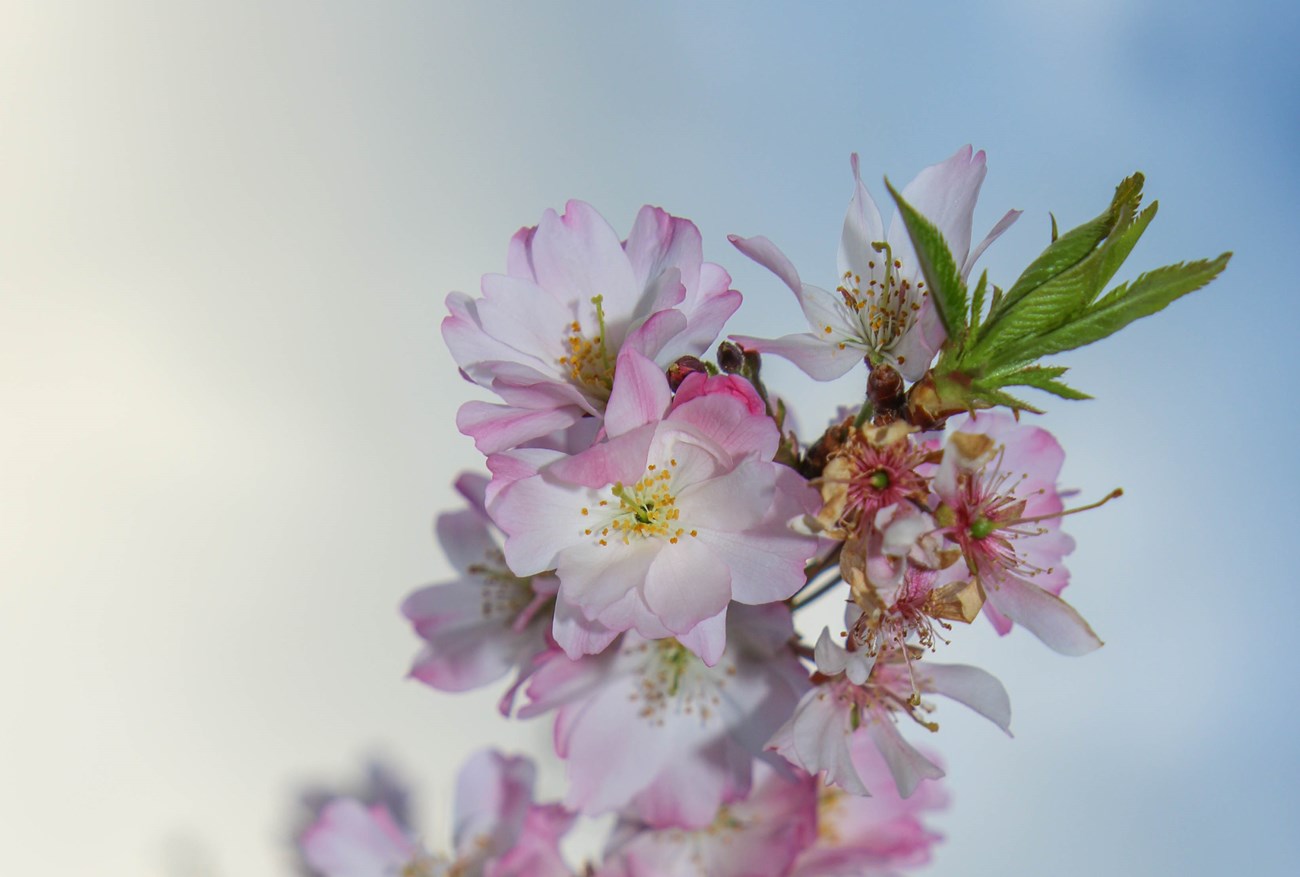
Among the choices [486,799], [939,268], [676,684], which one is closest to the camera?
[939,268]

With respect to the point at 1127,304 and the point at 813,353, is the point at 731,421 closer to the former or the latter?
the point at 813,353

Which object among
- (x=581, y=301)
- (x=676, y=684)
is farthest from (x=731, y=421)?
(x=676, y=684)

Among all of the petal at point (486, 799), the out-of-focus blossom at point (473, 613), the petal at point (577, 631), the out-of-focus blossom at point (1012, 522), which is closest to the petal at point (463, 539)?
the out-of-focus blossom at point (473, 613)

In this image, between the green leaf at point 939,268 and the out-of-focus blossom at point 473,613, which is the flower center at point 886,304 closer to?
the green leaf at point 939,268

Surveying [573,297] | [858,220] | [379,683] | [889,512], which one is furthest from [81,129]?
[889,512]

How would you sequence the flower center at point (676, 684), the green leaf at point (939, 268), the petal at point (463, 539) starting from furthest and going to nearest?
the petal at point (463, 539)
the flower center at point (676, 684)
the green leaf at point (939, 268)
